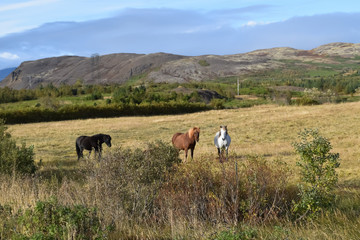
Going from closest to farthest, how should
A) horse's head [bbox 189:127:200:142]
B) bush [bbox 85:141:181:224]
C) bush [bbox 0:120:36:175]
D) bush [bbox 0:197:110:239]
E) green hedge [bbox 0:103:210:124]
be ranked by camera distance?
bush [bbox 0:197:110:239]
bush [bbox 85:141:181:224]
bush [bbox 0:120:36:175]
horse's head [bbox 189:127:200:142]
green hedge [bbox 0:103:210:124]

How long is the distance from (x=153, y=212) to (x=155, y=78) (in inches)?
6817

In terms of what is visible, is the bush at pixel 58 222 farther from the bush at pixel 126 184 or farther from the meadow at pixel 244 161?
the bush at pixel 126 184

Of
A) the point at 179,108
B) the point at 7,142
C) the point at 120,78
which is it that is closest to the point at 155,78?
the point at 120,78

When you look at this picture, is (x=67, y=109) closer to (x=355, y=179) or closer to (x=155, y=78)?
(x=355, y=179)

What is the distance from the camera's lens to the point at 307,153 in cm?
908

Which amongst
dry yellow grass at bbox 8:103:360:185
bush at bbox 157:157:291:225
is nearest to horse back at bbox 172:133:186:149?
dry yellow grass at bbox 8:103:360:185

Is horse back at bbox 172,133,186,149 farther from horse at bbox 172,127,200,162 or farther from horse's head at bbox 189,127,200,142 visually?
horse's head at bbox 189,127,200,142

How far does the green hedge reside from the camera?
181ft

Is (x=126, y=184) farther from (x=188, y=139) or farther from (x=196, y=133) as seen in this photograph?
(x=188, y=139)

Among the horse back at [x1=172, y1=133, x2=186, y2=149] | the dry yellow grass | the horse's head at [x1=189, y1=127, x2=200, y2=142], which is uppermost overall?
the horse's head at [x1=189, y1=127, x2=200, y2=142]

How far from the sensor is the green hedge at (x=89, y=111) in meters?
55.1

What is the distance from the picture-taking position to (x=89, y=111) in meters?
59.5

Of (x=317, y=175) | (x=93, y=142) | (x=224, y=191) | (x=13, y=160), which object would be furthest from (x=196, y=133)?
(x=224, y=191)

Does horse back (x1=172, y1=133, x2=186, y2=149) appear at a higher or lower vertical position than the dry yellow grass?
higher
